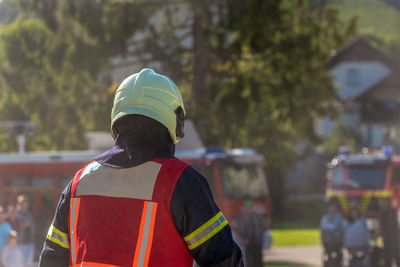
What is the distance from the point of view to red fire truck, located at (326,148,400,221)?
1981cm

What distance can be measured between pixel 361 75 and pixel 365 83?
1.25m

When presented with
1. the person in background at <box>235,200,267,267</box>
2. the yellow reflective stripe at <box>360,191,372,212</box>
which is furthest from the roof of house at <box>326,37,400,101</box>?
the person in background at <box>235,200,267,267</box>

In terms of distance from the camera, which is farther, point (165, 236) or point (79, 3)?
point (79, 3)

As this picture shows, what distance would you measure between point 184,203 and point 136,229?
164 mm

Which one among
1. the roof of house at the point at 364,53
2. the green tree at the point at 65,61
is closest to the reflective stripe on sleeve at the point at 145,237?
the green tree at the point at 65,61

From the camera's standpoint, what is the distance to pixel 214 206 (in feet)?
8.08

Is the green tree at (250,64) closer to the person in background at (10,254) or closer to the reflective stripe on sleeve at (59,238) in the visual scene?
the person in background at (10,254)

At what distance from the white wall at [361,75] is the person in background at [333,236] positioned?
52.5 meters

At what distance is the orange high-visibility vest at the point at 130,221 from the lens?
240 centimetres

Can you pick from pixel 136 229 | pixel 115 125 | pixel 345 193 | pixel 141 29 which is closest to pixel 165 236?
pixel 136 229

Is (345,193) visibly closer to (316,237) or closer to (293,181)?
(316,237)

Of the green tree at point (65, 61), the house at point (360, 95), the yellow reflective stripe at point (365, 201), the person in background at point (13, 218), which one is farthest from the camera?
the house at point (360, 95)

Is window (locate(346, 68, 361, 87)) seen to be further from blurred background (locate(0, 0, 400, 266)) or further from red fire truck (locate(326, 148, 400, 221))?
red fire truck (locate(326, 148, 400, 221))

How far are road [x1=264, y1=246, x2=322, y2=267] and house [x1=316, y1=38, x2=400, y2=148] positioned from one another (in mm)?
36281
